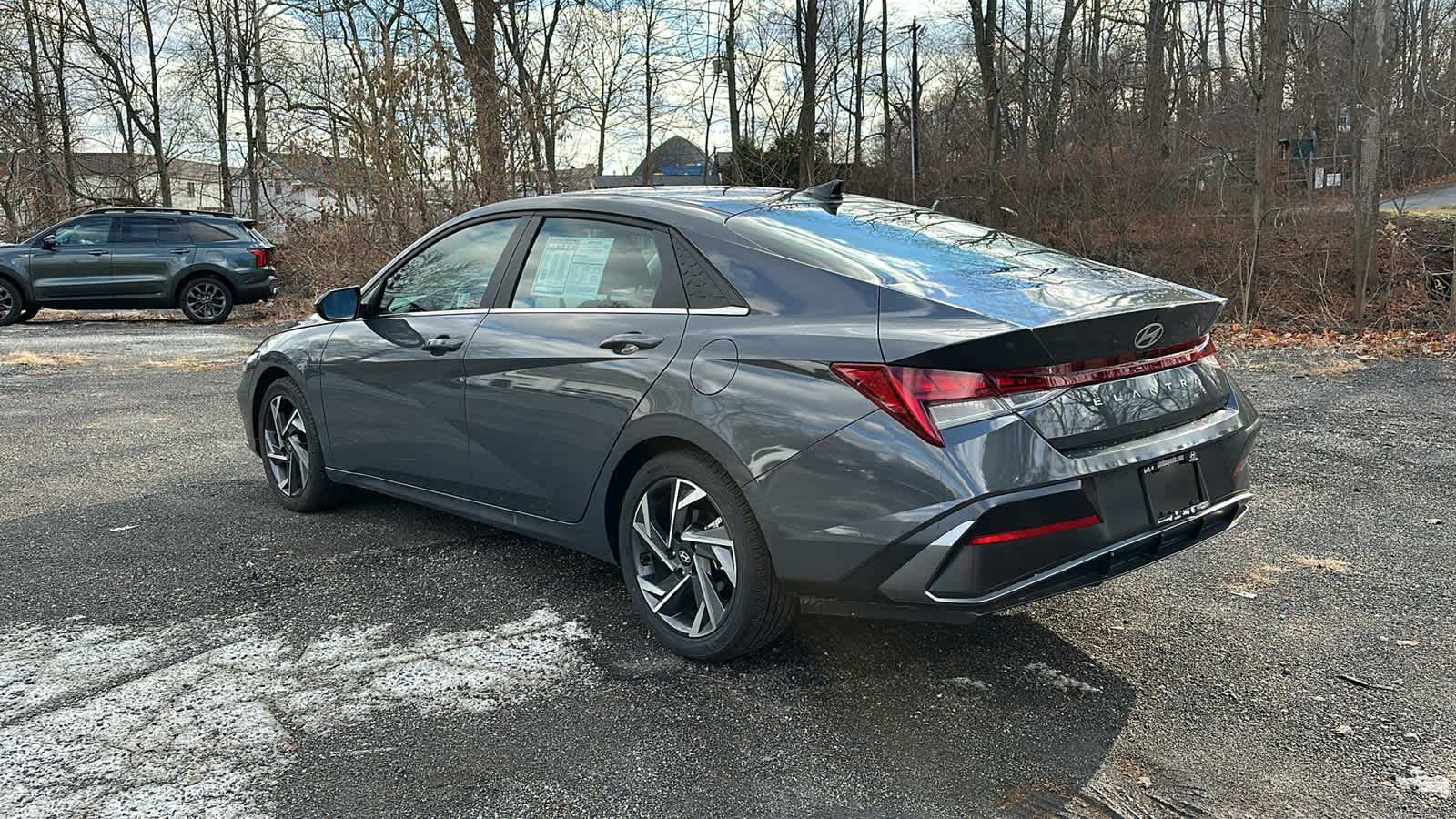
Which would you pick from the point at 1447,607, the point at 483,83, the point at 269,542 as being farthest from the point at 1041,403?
the point at 483,83

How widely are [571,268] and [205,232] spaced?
15176 mm

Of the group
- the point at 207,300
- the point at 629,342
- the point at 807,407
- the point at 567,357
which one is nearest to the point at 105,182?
the point at 207,300

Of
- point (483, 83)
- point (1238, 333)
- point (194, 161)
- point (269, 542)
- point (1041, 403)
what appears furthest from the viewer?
point (194, 161)

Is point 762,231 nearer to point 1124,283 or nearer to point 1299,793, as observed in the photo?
point 1124,283

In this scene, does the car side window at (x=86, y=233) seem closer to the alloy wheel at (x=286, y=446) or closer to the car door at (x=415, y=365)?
the alloy wheel at (x=286, y=446)

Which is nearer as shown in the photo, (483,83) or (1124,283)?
(1124,283)

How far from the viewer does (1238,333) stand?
12227 mm

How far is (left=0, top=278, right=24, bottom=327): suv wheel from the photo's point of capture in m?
16.2

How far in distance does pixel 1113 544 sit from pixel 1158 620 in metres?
1.00

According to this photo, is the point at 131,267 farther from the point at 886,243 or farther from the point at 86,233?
the point at 886,243

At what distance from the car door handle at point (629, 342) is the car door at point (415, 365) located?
2.67 feet

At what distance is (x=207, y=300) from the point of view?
16.7 m

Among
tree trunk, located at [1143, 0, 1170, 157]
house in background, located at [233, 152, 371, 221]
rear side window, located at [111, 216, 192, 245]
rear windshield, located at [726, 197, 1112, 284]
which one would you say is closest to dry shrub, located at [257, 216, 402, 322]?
house in background, located at [233, 152, 371, 221]

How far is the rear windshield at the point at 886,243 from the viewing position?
10.3ft
